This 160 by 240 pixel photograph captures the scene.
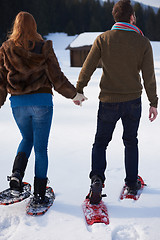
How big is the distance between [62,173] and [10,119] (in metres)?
2.95

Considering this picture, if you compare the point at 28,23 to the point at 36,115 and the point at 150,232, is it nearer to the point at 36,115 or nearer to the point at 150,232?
the point at 36,115

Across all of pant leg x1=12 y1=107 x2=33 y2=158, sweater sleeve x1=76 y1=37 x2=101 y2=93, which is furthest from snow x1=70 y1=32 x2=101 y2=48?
pant leg x1=12 y1=107 x2=33 y2=158

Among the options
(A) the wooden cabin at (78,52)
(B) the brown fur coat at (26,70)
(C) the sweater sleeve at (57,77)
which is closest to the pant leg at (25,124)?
(B) the brown fur coat at (26,70)

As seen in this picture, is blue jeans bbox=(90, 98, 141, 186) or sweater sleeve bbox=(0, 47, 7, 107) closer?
sweater sleeve bbox=(0, 47, 7, 107)

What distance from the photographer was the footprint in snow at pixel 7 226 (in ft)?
6.71

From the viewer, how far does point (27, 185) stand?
8.87 feet

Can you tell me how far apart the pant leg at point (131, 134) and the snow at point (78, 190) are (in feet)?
0.85

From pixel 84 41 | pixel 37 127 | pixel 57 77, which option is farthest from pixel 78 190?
pixel 84 41

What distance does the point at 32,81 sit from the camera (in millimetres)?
2201

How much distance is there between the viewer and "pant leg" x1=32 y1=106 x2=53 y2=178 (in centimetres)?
226

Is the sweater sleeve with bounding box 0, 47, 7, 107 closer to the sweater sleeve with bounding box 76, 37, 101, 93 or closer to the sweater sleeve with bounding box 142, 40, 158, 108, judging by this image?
the sweater sleeve with bounding box 76, 37, 101, 93

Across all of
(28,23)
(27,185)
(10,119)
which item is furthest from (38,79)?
(10,119)

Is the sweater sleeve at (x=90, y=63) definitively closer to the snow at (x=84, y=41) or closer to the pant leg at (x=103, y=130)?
the pant leg at (x=103, y=130)

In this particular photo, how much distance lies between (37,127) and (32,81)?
42 centimetres
